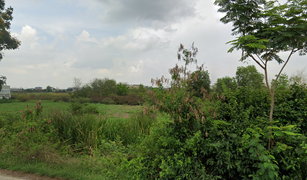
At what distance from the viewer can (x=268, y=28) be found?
3.20 meters

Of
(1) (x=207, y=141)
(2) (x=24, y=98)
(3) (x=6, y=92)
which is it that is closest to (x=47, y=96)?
(2) (x=24, y=98)

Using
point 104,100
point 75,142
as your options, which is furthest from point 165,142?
point 104,100

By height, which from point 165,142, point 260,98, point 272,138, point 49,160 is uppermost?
point 260,98

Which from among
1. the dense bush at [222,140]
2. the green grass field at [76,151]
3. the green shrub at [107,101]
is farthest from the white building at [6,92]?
the dense bush at [222,140]

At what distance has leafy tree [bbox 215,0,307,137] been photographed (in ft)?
10.3

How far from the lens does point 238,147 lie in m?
2.97

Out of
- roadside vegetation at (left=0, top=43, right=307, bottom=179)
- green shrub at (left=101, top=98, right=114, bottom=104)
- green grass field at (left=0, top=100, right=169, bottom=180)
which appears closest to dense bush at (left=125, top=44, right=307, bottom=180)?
roadside vegetation at (left=0, top=43, right=307, bottom=179)

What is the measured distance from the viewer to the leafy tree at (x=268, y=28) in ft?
10.3

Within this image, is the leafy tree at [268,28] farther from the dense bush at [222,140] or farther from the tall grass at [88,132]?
the tall grass at [88,132]

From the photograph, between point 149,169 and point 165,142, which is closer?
point 165,142

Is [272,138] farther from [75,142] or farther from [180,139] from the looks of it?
[75,142]

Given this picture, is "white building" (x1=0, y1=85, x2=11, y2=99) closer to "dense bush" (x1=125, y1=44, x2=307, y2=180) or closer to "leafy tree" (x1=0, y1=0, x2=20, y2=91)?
"leafy tree" (x1=0, y1=0, x2=20, y2=91)

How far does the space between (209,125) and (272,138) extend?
1.01m

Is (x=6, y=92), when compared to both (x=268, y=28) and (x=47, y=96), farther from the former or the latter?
(x=268, y=28)
